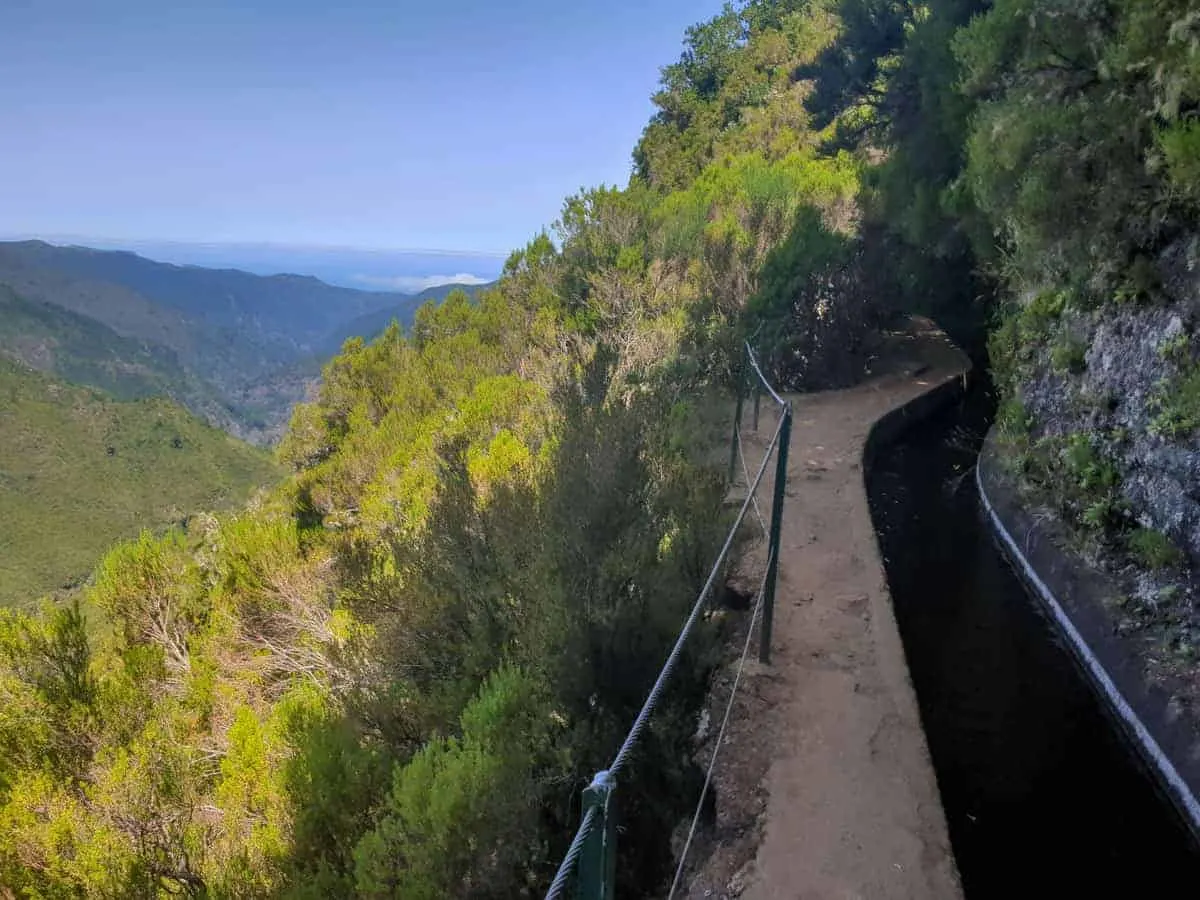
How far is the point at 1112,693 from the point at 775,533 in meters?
2.71

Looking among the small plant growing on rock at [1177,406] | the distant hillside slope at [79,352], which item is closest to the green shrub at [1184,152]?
the small plant growing on rock at [1177,406]

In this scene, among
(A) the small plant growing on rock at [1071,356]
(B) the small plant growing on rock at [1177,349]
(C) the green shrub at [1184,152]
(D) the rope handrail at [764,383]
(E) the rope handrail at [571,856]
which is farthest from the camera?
(A) the small plant growing on rock at [1071,356]

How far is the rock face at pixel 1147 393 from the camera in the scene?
196 inches

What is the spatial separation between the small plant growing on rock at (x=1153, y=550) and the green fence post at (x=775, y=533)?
9.36 ft

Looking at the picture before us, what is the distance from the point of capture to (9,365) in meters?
89.6

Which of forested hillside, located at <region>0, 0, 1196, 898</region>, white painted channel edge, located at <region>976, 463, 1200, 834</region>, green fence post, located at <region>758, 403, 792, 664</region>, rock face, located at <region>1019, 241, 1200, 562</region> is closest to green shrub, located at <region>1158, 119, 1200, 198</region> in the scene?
forested hillside, located at <region>0, 0, 1196, 898</region>

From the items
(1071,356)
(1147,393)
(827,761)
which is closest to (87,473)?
(1071,356)

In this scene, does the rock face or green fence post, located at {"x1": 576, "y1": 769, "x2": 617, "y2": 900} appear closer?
green fence post, located at {"x1": 576, "y1": 769, "x2": 617, "y2": 900}

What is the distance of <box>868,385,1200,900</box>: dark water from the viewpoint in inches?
143

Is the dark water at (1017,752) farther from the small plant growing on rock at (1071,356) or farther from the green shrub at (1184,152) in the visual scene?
the green shrub at (1184,152)

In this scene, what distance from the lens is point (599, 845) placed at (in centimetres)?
158

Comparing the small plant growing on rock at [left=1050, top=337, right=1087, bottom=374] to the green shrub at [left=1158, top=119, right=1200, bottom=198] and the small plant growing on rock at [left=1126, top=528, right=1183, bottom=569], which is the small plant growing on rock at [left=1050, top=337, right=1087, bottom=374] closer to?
the green shrub at [left=1158, top=119, right=1200, bottom=198]

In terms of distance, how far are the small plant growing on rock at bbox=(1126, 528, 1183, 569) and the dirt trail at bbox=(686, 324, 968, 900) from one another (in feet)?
5.89

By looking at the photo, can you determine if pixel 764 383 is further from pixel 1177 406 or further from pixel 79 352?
pixel 79 352
